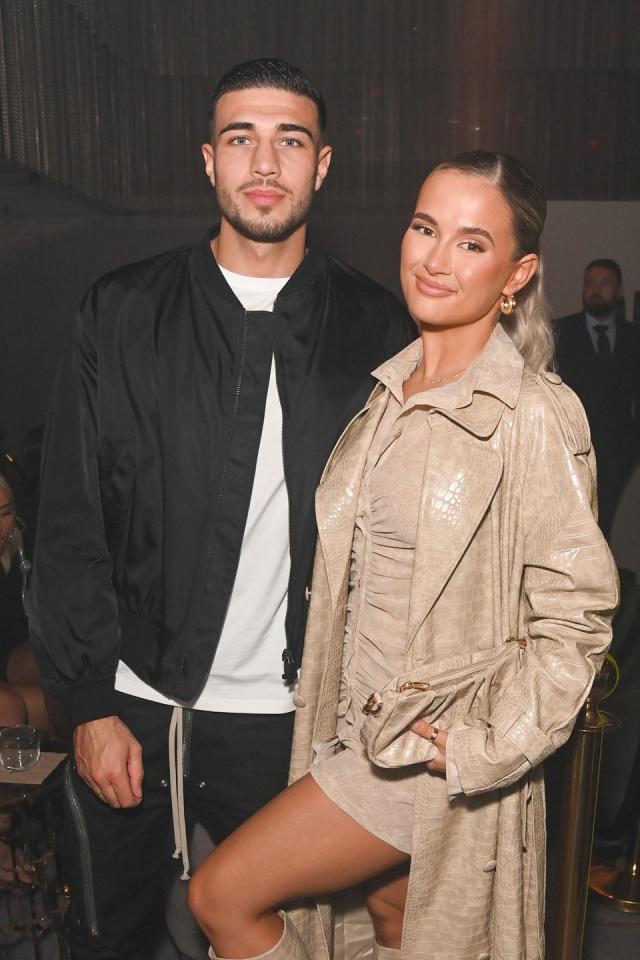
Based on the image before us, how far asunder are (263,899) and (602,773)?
237 cm

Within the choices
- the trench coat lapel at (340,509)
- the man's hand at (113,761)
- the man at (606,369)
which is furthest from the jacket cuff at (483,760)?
the man at (606,369)

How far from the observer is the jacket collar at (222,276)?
2141mm

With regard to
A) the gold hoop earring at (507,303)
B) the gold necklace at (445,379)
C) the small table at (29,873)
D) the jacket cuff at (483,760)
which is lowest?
the small table at (29,873)

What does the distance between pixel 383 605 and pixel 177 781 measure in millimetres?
656

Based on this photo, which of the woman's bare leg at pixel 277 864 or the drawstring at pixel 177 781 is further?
the drawstring at pixel 177 781

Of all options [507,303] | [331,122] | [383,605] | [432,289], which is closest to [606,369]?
[331,122]

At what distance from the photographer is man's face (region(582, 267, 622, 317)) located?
3.96m

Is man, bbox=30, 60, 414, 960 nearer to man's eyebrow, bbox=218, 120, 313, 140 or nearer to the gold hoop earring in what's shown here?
man's eyebrow, bbox=218, 120, 313, 140

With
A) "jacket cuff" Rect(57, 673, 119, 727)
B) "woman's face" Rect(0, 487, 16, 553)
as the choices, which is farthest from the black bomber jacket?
"woman's face" Rect(0, 487, 16, 553)

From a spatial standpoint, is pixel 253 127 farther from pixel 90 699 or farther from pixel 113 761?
pixel 113 761

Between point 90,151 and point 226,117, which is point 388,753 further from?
point 90,151

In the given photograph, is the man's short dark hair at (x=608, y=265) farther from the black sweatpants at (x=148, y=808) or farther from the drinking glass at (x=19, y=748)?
the drinking glass at (x=19, y=748)

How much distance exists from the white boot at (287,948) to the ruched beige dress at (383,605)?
11.1 inches

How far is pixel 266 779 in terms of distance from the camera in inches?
86.7
